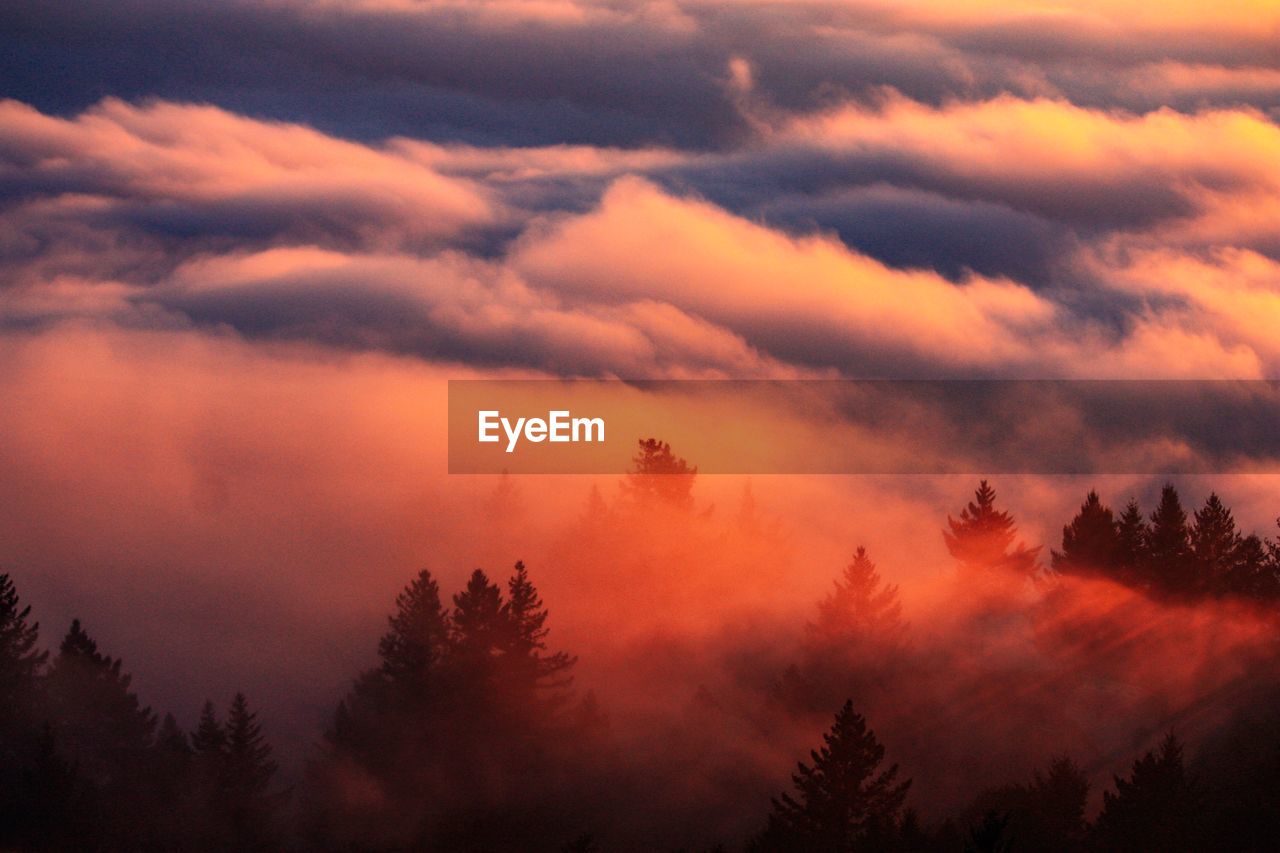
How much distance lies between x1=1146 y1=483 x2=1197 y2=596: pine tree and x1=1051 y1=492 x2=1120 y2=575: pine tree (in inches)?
93.9

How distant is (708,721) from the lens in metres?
111

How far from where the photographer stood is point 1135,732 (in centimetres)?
10244

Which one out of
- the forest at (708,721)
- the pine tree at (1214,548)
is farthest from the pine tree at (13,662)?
the pine tree at (1214,548)

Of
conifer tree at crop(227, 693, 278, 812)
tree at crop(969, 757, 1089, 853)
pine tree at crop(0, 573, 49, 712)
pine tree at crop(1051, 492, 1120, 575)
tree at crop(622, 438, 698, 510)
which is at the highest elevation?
tree at crop(622, 438, 698, 510)

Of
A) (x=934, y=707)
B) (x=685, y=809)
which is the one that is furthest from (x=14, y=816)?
(x=934, y=707)

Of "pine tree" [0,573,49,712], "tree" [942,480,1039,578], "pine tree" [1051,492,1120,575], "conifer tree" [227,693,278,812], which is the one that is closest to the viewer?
"pine tree" [0,573,49,712]

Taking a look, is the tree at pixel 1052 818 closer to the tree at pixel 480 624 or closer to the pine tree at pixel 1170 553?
the pine tree at pixel 1170 553

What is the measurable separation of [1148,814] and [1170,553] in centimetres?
3727

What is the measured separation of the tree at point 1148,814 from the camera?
246ft

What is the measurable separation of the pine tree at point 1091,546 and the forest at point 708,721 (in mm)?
153

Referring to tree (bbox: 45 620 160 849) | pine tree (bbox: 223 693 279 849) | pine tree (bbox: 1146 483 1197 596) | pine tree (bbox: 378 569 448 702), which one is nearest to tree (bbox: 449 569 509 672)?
pine tree (bbox: 378 569 448 702)

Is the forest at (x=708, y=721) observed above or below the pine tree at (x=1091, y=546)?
below

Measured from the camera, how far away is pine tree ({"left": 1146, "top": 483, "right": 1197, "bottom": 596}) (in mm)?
108625

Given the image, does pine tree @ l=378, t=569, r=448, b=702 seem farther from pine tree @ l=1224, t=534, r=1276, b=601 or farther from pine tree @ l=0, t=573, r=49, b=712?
pine tree @ l=1224, t=534, r=1276, b=601
